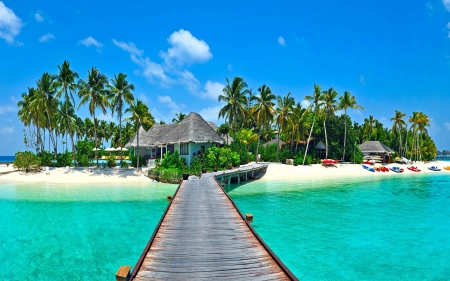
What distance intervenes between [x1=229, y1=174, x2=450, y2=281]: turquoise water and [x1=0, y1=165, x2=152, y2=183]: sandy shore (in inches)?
589

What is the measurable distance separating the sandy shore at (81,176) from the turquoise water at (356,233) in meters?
14.9

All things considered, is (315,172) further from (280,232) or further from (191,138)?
(280,232)

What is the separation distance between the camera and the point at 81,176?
1243 inches

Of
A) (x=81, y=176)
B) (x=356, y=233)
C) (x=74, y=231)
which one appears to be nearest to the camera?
(x=356, y=233)

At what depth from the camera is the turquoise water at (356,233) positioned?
8.85 metres

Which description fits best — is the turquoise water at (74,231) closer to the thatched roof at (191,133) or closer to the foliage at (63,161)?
the thatched roof at (191,133)

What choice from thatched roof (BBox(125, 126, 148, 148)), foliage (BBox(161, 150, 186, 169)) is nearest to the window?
foliage (BBox(161, 150, 186, 169))

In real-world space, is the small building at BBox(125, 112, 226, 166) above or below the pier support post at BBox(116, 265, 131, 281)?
above

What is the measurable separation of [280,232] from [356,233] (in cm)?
325

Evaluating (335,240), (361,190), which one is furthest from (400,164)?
(335,240)

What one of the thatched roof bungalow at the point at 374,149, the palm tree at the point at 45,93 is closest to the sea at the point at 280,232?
the palm tree at the point at 45,93

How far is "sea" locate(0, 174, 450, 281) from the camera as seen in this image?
892 cm

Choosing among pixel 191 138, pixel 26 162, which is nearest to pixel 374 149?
pixel 191 138

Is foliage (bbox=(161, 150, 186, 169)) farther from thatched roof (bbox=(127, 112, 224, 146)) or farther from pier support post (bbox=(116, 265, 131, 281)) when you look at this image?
pier support post (bbox=(116, 265, 131, 281))
